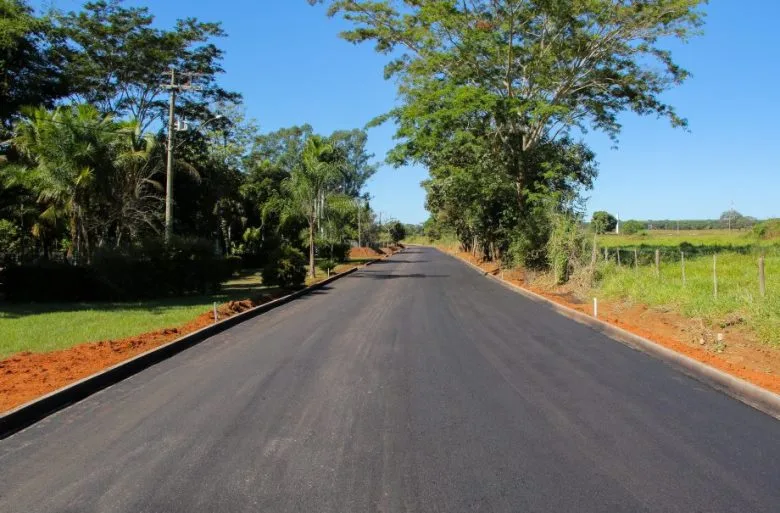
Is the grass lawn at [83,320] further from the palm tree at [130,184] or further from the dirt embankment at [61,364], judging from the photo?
the palm tree at [130,184]

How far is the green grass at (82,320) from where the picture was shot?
10.6 metres

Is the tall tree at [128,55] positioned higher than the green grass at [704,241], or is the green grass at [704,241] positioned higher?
the tall tree at [128,55]

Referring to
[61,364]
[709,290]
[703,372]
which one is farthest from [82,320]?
[709,290]

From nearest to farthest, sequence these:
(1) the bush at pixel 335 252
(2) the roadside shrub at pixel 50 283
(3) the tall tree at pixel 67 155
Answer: (2) the roadside shrub at pixel 50 283 < (3) the tall tree at pixel 67 155 < (1) the bush at pixel 335 252

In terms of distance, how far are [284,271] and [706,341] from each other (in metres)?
14.9

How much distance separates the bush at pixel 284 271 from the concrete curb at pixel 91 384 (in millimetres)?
9090

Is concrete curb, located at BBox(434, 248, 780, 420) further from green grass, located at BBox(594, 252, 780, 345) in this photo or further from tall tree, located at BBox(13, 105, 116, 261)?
tall tree, located at BBox(13, 105, 116, 261)

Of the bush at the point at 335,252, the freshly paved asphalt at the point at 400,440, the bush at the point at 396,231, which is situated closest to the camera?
the freshly paved asphalt at the point at 400,440

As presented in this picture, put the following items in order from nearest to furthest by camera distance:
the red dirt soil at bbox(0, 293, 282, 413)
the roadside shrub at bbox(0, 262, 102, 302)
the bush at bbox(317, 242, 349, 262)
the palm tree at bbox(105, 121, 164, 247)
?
the red dirt soil at bbox(0, 293, 282, 413)
the roadside shrub at bbox(0, 262, 102, 302)
the palm tree at bbox(105, 121, 164, 247)
the bush at bbox(317, 242, 349, 262)

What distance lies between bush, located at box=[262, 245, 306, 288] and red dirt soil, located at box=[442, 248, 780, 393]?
10954 mm

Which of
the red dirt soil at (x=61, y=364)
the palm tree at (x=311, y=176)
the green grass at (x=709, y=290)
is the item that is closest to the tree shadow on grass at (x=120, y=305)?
the red dirt soil at (x=61, y=364)

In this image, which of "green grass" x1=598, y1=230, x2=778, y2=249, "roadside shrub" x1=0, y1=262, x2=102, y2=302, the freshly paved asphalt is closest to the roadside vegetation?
"roadside shrub" x1=0, y1=262, x2=102, y2=302

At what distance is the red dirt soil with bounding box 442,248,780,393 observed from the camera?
27.0 feet

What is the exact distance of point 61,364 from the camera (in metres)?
8.54
